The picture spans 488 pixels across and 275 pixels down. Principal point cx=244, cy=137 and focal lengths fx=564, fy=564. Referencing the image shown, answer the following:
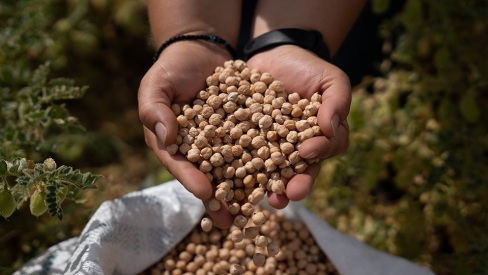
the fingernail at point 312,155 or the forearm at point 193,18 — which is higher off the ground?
A: the fingernail at point 312,155

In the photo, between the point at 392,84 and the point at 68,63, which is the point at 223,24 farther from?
the point at 68,63

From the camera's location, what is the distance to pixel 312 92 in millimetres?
1492

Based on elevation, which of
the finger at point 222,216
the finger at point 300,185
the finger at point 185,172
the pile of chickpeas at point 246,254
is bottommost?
the pile of chickpeas at point 246,254

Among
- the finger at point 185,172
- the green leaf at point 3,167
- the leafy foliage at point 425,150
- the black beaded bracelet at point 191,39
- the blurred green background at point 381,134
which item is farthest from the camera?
the leafy foliage at point 425,150

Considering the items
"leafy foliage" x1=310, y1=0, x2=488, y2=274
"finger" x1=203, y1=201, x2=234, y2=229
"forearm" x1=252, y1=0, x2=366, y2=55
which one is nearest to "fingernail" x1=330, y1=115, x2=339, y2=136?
"finger" x1=203, y1=201, x2=234, y2=229

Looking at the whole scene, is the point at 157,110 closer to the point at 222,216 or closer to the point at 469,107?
the point at 222,216

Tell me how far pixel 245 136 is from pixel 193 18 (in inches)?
17.8

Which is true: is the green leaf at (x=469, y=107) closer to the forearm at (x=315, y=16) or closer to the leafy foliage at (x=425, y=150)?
the leafy foliage at (x=425, y=150)

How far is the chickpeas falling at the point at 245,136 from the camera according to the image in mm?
1372

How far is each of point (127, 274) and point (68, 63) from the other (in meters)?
1.60

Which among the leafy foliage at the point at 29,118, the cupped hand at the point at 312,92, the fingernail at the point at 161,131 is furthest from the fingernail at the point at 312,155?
the leafy foliage at the point at 29,118

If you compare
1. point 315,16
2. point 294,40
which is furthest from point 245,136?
point 315,16

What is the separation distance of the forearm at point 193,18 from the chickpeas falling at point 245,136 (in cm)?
22

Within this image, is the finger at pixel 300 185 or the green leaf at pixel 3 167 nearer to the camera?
the green leaf at pixel 3 167
